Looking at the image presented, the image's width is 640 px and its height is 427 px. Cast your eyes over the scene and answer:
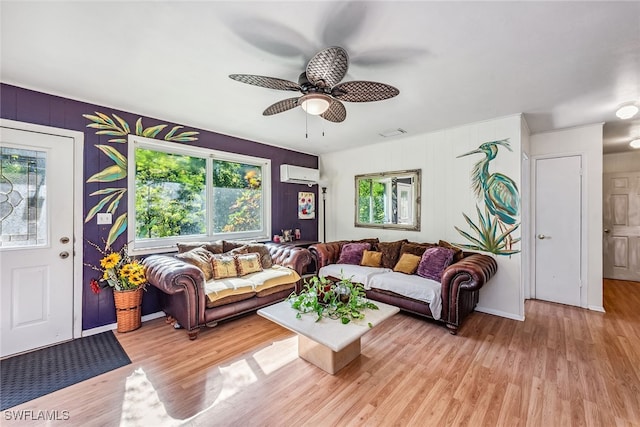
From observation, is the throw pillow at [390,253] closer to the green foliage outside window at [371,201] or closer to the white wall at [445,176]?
the white wall at [445,176]

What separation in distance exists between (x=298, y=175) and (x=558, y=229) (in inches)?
157

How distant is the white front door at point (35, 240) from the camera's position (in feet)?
7.82

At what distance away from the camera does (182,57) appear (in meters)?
1.98

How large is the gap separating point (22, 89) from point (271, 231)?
3.21 m

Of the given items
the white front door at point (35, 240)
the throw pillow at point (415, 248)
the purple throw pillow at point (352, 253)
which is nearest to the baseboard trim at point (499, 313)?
the throw pillow at point (415, 248)

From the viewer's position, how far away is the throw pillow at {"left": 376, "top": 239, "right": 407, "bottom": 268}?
378cm

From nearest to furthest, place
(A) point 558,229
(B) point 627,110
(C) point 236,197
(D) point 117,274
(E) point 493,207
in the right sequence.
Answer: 1. (B) point 627,110
2. (D) point 117,274
3. (E) point 493,207
4. (A) point 558,229
5. (C) point 236,197

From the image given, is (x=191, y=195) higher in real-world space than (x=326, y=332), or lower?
higher

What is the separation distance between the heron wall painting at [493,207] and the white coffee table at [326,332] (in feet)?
6.09

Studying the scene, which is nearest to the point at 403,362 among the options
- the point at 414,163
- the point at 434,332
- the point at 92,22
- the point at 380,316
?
the point at 380,316

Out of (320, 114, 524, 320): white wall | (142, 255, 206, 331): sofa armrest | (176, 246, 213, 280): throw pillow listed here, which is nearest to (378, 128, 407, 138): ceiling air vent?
(320, 114, 524, 320): white wall

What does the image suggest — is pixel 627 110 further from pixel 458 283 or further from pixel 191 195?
pixel 191 195

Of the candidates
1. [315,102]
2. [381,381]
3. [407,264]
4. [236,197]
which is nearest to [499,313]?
[407,264]

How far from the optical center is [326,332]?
198 cm
